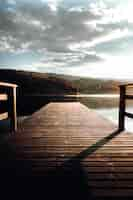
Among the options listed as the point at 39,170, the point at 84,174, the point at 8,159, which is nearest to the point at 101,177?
the point at 84,174

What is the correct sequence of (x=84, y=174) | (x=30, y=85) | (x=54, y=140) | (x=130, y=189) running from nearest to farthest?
(x=130, y=189) < (x=84, y=174) < (x=54, y=140) < (x=30, y=85)

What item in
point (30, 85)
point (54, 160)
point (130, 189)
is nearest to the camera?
point (130, 189)

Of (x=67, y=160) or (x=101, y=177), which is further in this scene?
Answer: (x=67, y=160)

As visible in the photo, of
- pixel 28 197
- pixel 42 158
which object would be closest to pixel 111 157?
pixel 42 158

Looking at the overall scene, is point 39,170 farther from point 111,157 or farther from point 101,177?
point 111,157

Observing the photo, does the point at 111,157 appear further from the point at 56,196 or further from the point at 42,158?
the point at 56,196

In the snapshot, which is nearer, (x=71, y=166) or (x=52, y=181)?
(x=52, y=181)

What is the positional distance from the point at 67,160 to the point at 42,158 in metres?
0.41

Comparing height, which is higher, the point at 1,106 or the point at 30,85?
the point at 30,85

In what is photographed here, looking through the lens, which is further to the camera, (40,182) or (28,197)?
(40,182)

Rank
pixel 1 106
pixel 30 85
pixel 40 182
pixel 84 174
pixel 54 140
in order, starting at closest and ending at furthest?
pixel 40 182 → pixel 84 174 → pixel 54 140 → pixel 1 106 → pixel 30 85

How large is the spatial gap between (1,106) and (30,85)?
31.6m

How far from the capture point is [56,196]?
1.91m

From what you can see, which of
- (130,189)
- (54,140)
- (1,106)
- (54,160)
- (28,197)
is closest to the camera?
(28,197)
